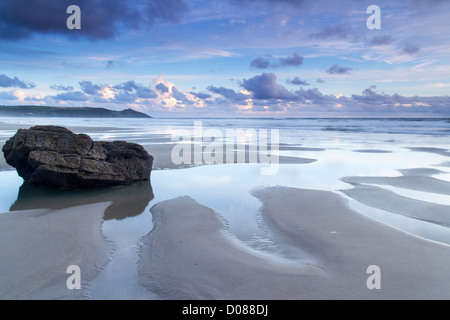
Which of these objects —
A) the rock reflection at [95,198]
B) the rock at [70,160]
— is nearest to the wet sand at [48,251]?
the rock reflection at [95,198]

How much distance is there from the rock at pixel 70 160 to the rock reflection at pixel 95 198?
10.5 inches

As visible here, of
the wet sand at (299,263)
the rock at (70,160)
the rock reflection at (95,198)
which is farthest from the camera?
the rock at (70,160)

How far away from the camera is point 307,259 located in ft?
13.2

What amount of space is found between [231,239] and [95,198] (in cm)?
389

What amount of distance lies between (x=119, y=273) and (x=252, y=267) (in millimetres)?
1616

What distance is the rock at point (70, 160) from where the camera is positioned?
7.42m

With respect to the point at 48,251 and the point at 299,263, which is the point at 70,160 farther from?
the point at 299,263

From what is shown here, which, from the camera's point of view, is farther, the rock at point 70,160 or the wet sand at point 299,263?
the rock at point 70,160

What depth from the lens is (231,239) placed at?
4.68 meters

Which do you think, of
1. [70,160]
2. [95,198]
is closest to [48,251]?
[95,198]

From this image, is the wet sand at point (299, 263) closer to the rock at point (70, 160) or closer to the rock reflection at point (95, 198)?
the rock reflection at point (95, 198)

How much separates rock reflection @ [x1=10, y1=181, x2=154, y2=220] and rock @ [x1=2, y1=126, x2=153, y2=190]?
27 centimetres

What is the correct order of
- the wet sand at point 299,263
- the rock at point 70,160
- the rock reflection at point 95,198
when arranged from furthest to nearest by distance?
the rock at point 70,160
the rock reflection at point 95,198
the wet sand at point 299,263

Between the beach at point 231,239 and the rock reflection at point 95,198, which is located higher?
the rock reflection at point 95,198
